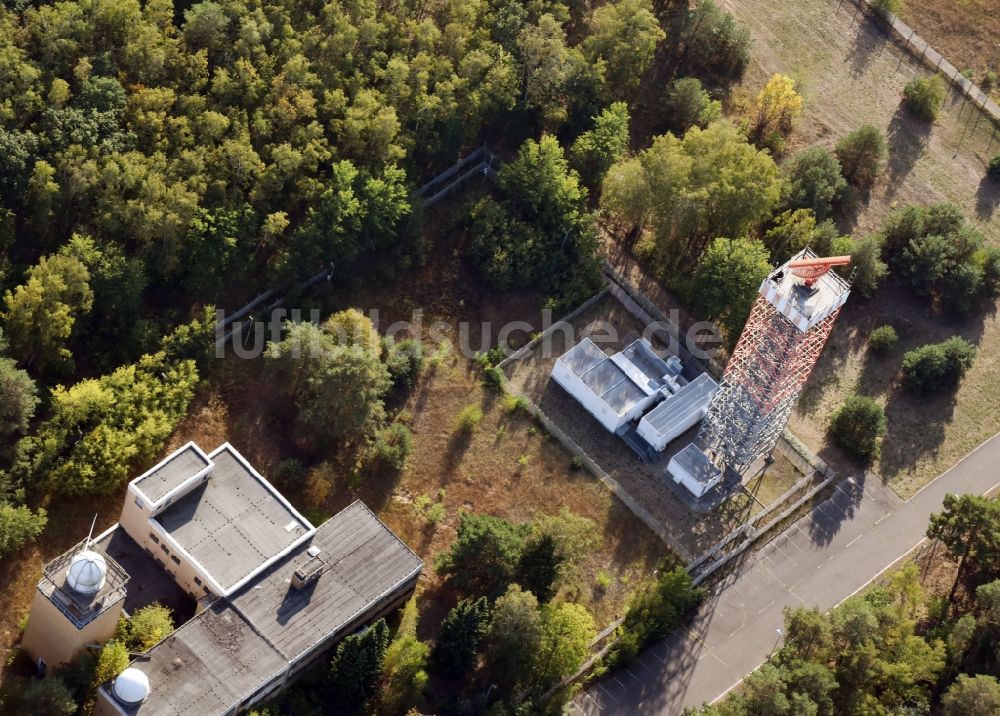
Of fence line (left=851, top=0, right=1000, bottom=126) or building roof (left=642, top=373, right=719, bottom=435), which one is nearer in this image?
building roof (left=642, top=373, right=719, bottom=435)

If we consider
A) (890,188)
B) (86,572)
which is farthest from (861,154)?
(86,572)

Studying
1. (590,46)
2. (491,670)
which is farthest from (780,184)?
(491,670)

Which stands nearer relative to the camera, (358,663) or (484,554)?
(358,663)

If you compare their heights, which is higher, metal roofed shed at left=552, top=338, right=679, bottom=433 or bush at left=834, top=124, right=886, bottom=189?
bush at left=834, top=124, right=886, bottom=189

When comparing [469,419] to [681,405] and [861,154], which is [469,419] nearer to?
[681,405]

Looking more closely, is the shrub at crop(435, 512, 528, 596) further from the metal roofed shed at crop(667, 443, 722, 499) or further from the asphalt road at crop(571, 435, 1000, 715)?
the metal roofed shed at crop(667, 443, 722, 499)

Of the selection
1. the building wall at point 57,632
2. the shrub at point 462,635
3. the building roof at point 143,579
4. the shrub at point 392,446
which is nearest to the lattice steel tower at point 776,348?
the shrub at point 392,446

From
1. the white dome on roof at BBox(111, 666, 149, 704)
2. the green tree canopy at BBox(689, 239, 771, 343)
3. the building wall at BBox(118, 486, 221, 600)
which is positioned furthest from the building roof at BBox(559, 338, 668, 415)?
the white dome on roof at BBox(111, 666, 149, 704)
